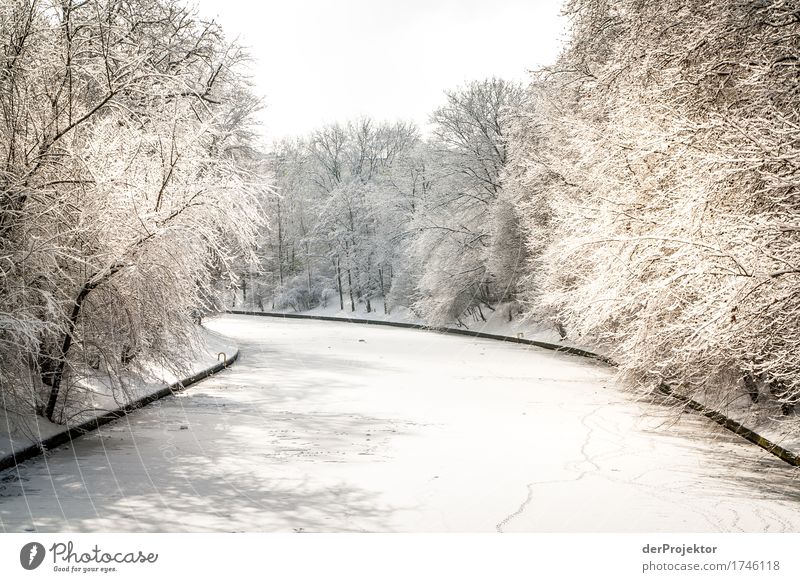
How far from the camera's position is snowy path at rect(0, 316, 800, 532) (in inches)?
230

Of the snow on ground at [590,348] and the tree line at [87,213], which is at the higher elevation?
the tree line at [87,213]

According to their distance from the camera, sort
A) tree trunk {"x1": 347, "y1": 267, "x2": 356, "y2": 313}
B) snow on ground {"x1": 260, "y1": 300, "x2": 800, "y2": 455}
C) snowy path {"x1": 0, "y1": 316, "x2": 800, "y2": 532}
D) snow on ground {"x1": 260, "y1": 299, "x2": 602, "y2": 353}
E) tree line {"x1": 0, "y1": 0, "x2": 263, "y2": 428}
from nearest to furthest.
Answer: snowy path {"x1": 0, "y1": 316, "x2": 800, "y2": 532} → tree line {"x1": 0, "y1": 0, "x2": 263, "y2": 428} → snow on ground {"x1": 260, "y1": 300, "x2": 800, "y2": 455} → snow on ground {"x1": 260, "y1": 299, "x2": 602, "y2": 353} → tree trunk {"x1": 347, "y1": 267, "x2": 356, "y2": 313}

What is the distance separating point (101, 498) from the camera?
6.25 m

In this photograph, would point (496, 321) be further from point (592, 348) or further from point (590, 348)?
point (592, 348)

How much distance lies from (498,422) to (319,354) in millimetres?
13307

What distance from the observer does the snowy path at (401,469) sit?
19.1 feet

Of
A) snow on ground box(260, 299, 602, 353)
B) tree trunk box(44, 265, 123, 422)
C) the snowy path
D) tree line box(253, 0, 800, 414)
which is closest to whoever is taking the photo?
the snowy path

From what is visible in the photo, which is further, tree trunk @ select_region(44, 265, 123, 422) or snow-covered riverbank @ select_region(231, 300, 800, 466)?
snow-covered riverbank @ select_region(231, 300, 800, 466)

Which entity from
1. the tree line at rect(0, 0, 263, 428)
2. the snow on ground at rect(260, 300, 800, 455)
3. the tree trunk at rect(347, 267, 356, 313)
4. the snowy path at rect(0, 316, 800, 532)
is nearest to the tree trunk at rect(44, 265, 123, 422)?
the tree line at rect(0, 0, 263, 428)

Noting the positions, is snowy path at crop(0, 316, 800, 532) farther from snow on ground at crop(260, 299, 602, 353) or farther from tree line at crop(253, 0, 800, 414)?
snow on ground at crop(260, 299, 602, 353)

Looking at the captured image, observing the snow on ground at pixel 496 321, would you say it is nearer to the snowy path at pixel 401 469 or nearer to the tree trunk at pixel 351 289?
the tree trunk at pixel 351 289

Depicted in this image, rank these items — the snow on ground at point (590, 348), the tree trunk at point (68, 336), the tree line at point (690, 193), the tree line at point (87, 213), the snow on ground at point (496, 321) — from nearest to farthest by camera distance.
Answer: the tree line at point (690, 193) < the tree line at point (87, 213) < the tree trunk at point (68, 336) < the snow on ground at point (590, 348) < the snow on ground at point (496, 321)

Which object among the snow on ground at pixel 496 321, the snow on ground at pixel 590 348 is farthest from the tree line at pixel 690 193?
the snow on ground at pixel 496 321

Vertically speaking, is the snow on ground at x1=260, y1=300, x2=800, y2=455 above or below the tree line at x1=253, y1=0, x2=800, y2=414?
below
